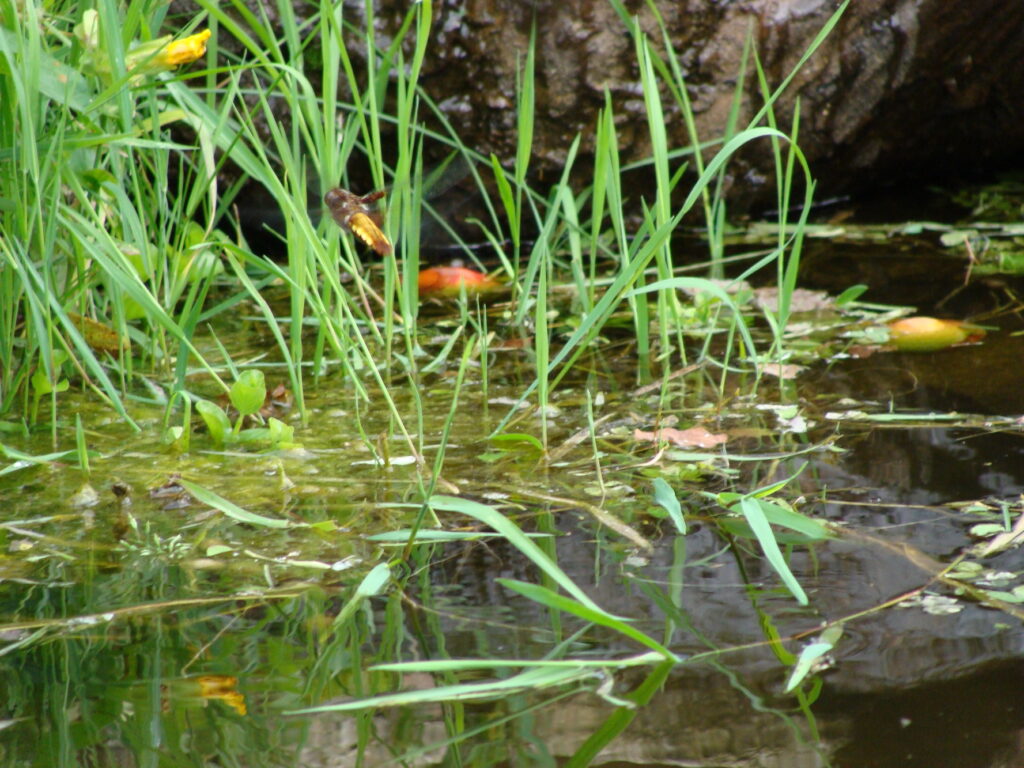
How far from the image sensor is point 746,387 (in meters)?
1.59

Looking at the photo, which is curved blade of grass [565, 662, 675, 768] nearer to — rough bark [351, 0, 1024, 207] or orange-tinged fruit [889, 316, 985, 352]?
orange-tinged fruit [889, 316, 985, 352]

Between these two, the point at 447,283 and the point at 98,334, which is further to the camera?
the point at 447,283

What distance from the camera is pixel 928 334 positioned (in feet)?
5.86

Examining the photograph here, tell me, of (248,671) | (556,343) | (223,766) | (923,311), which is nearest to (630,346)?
(556,343)

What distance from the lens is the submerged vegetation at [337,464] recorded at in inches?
33.1

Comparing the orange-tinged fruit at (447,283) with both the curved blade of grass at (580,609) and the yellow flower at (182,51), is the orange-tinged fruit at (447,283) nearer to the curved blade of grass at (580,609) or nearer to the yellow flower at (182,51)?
the yellow flower at (182,51)

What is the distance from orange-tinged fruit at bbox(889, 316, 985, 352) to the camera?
69.4 inches

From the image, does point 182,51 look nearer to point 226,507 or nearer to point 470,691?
point 226,507

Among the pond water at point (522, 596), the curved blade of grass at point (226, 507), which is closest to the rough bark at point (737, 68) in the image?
the pond water at point (522, 596)

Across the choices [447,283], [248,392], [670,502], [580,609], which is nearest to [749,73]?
[447,283]

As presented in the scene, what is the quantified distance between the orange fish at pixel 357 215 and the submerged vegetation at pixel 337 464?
0.04 m

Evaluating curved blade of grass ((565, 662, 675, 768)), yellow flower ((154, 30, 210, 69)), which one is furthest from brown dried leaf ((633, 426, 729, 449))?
yellow flower ((154, 30, 210, 69))

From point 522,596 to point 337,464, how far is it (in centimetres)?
43

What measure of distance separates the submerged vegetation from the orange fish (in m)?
0.04
